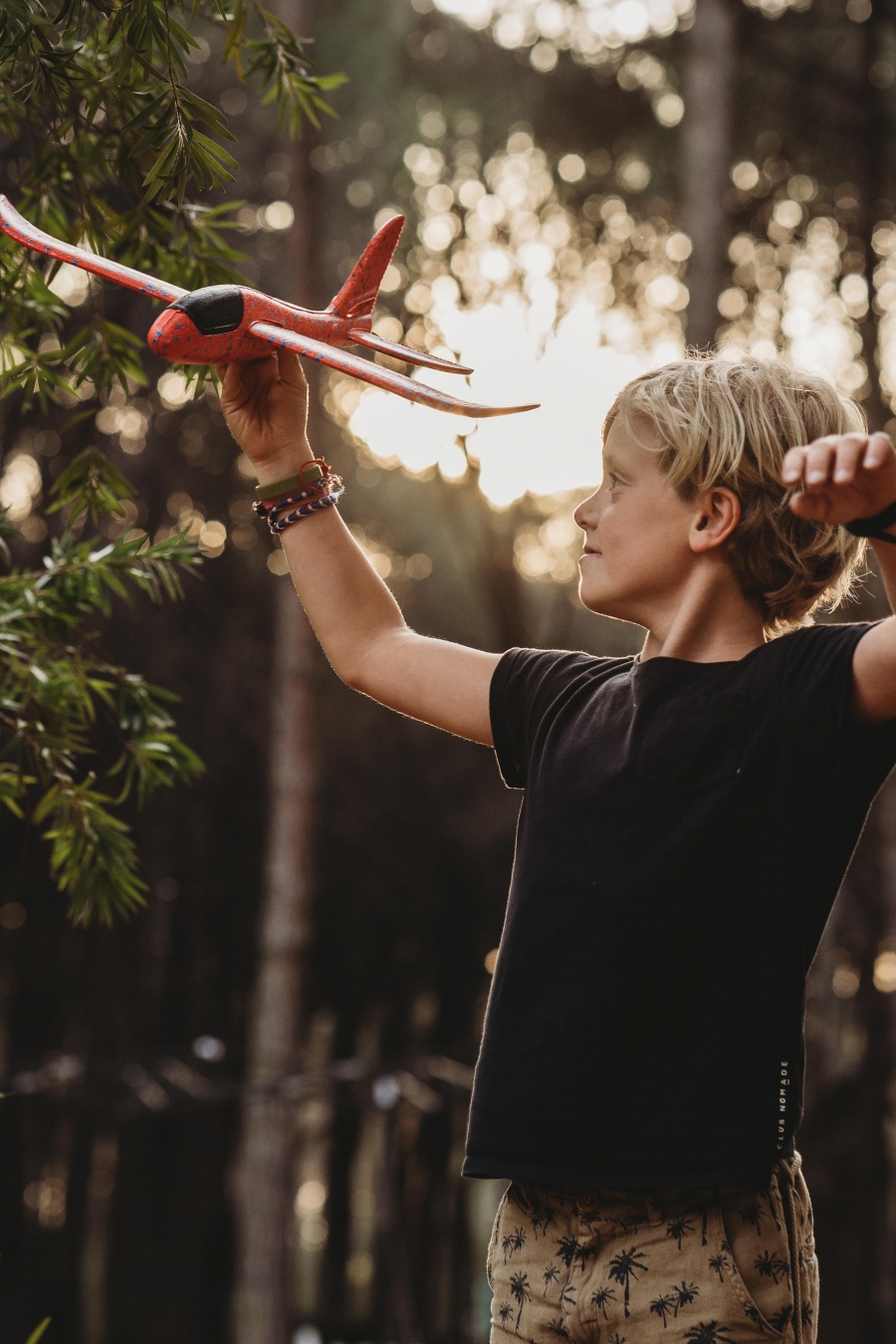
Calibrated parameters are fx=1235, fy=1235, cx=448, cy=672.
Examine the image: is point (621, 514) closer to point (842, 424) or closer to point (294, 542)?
point (842, 424)

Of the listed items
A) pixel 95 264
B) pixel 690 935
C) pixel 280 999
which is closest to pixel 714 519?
pixel 690 935

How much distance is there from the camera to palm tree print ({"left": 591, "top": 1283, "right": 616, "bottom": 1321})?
858 millimetres

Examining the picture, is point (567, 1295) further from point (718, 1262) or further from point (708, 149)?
point (708, 149)

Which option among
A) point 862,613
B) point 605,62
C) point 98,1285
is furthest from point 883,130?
point 98,1285

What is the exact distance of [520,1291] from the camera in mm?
909

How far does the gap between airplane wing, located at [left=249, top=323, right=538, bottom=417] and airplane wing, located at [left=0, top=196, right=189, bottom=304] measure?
11 centimetres

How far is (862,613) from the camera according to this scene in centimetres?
421

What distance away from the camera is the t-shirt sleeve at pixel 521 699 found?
3.43ft

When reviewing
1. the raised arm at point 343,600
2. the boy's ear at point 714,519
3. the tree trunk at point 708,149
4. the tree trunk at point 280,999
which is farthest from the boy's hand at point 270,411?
the tree trunk at point 280,999

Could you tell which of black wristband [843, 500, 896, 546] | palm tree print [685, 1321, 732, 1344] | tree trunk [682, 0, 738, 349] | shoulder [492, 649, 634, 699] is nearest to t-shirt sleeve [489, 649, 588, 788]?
shoulder [492, 649, 634, 699]

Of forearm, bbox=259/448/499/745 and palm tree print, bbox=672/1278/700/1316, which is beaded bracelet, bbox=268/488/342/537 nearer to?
forearm, bbox=259/448/499/745

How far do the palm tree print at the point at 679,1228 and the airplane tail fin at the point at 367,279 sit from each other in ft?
2.49

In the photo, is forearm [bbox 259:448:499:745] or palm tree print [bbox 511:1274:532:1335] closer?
palm tree print [bbox 511:1274:532:1335]

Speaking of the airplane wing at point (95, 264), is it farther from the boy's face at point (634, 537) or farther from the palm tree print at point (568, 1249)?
the palm tree print at point (568, 1249)
